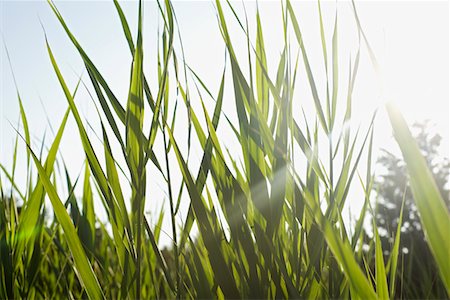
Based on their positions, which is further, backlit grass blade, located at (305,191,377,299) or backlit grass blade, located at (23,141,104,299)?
backlit grass blade, located at (23,141,104,299)

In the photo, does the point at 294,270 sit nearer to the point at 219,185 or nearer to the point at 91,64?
the point at 219,185

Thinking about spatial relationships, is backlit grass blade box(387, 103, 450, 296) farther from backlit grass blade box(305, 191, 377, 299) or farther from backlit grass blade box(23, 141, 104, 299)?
backlit grass blade box(23, 141, 104, 299)

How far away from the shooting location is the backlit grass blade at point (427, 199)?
0.26 m

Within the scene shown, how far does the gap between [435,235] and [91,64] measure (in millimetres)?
430

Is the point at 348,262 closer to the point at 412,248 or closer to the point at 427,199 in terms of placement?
the point at 427,199

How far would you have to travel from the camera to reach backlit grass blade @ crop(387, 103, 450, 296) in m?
0.26

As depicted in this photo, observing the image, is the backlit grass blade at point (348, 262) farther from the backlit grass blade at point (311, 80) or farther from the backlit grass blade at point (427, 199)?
the backlit grass blade at point (311, 80)

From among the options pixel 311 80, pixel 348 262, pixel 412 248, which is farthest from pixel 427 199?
pixel 412 248

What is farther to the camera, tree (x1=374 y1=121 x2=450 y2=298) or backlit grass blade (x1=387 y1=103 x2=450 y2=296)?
tree (x1=374 y1=121 x2=450 y2=298)

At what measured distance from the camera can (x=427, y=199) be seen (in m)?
0.27

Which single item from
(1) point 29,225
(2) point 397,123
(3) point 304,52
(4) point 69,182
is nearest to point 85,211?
(4) point 69,182

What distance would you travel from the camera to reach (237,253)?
1.84 ft

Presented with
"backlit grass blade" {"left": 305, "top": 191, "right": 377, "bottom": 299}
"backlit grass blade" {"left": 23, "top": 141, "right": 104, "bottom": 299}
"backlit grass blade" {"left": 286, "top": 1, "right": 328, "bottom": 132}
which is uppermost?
"backlit grass blade" {"left": 286, "top": 1, "right": 328, "bottom": 132}

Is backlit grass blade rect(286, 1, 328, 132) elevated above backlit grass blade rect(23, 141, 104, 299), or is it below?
above
